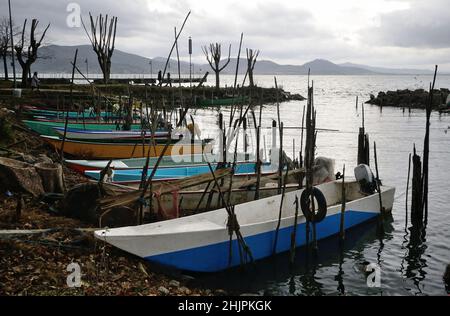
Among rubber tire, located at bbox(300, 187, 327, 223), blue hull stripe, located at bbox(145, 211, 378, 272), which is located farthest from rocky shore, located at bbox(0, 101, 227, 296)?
rubber tire, located at bbox(300, 187, 327, 223)

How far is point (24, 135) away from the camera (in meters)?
15.7

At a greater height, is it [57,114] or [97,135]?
[57,114]

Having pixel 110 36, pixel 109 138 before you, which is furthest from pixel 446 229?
pixel 110 36

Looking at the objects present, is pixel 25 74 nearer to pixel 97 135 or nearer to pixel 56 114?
pixel 56 114

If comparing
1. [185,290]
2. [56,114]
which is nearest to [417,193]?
[185,290]

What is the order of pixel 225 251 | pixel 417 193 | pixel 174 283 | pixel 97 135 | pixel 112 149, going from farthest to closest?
pixel 112 149, pixel 97 135, pixel 417 193, pixel 225 251, pixel 174 283

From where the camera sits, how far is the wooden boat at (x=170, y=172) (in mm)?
11641

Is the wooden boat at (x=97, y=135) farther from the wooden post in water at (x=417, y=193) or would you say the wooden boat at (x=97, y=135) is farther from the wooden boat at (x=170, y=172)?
the wooden post in water at (x=417, y=193)

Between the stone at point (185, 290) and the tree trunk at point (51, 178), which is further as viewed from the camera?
the tree trunk at point (51, 178)

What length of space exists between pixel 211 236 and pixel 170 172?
5657mm

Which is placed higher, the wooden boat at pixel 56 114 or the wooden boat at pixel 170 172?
the wooden boat at pixel 56 114

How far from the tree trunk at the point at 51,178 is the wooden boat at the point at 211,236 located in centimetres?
289

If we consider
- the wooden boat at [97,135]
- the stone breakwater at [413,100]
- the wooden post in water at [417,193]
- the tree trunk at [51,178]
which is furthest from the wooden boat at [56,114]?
the stone breakwater at [413,100]

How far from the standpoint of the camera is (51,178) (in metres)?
9.25
